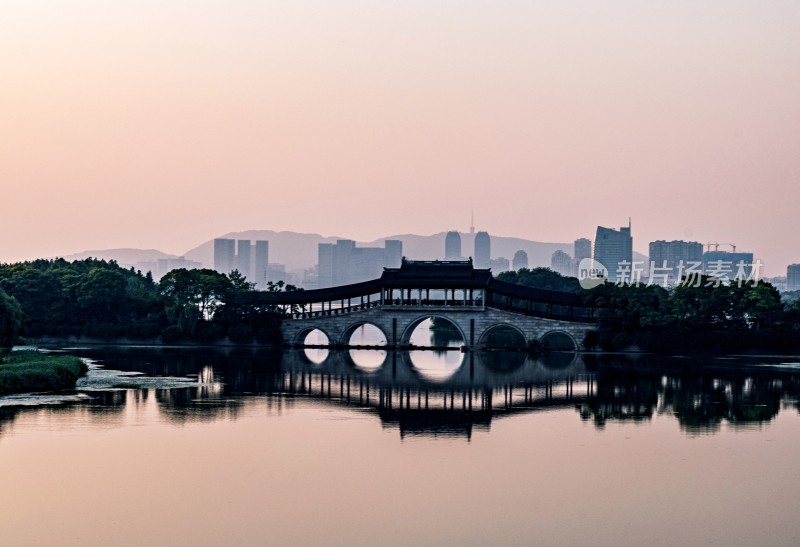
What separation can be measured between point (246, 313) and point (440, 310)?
1438 cm

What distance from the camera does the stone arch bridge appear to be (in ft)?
235

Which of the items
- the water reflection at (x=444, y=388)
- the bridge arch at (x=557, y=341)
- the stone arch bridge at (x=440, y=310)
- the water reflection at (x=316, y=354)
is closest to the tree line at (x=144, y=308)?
the stone arch bridge at (x=440, y=310)

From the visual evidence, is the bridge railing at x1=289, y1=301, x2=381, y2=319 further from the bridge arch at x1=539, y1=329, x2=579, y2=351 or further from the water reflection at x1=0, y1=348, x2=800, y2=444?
the bridge arch at x1=539, y1=329, x2=579, y2=351

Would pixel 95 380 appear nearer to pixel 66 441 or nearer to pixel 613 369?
pixel 66 441

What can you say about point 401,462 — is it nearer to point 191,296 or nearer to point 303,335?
point 303,335

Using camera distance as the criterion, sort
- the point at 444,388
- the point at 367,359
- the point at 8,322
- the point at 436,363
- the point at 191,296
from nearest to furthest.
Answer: the point at 444,388, the point at 8,322, the point at 436,363, the point at 367,359, the point at 191,296

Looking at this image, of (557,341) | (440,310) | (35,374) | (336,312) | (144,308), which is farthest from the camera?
(557,341)

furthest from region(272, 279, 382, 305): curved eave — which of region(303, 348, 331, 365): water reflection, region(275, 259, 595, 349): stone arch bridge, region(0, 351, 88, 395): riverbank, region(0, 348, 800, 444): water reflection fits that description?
region(0, 351, 88, 395): riverbank

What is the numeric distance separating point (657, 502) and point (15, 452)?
17.0m

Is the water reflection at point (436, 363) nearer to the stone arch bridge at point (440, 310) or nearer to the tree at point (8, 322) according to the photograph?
the stone arch bridge at point (440, 310)

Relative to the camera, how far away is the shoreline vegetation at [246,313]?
68000 mm

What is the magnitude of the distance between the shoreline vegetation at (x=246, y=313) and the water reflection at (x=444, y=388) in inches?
180

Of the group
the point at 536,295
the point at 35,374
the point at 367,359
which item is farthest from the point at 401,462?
the point at 536,295

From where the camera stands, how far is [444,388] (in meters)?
47.7
